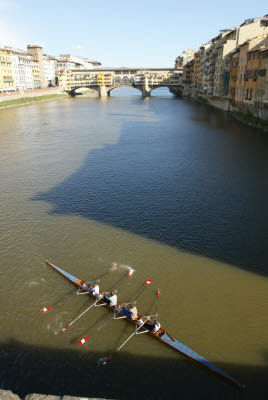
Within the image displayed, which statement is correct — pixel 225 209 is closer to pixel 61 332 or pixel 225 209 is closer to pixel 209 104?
pixel 61 332

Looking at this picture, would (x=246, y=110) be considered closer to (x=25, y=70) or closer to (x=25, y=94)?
(x=25, y=94)

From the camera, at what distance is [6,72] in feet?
A: 371

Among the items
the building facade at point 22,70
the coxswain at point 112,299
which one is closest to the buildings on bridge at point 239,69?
the coxswain at point 112,299

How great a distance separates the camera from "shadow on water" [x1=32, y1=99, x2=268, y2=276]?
19766 mm

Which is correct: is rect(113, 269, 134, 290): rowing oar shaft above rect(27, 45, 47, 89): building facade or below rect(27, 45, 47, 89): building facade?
below

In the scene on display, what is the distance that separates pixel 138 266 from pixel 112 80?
550 feet

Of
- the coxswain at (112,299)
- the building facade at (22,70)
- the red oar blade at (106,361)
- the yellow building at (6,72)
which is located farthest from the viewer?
the building facade at (22,70)

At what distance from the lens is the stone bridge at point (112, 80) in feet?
517

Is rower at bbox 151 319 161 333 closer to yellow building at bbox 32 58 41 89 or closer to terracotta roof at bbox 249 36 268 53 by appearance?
terracotta roof at bbox 249 36 268 53

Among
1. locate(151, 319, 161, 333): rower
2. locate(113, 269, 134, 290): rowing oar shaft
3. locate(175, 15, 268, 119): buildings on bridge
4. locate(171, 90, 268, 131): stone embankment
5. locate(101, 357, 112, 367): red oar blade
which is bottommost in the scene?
locate(101, 357, 112, 367): red oar blade

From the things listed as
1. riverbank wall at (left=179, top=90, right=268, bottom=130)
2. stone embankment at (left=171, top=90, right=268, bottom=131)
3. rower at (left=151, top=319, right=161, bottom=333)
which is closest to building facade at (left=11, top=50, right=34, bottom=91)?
stone embankment at (left=171, top=90, right=268, bottom=131)

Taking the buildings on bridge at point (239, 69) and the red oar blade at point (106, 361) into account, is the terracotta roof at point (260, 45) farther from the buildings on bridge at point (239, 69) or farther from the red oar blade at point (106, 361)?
the red oar blade at point (106, 361)

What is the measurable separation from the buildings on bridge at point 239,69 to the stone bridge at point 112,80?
39.9 meters

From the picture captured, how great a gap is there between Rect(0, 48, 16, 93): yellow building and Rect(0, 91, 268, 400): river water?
89.0m
